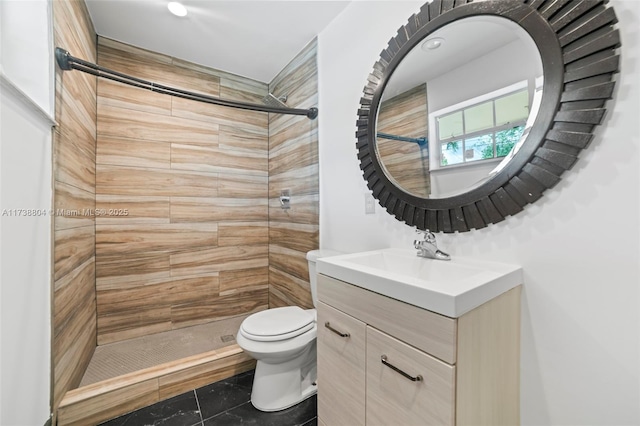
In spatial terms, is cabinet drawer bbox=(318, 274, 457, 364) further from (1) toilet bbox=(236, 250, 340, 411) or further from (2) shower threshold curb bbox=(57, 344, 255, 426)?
(2) shower threshold curb bbox=(57, 344, 255, 426)

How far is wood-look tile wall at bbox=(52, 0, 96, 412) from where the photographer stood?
4.32 ft

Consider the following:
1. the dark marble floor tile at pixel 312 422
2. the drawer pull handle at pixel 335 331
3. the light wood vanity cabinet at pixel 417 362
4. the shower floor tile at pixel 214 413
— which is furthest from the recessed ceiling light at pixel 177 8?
the dark marble floor tile at pixel 312 422

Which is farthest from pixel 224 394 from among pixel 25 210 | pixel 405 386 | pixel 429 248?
pixel 429 248

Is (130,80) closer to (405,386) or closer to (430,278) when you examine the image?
(430,278)

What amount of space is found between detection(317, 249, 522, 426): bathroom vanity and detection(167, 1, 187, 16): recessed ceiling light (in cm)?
196

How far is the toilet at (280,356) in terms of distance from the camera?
1444mm

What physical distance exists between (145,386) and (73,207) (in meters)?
1.14

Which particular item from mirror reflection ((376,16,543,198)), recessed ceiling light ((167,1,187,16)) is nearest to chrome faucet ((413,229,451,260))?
mirror reflection ((376,16,543,198))

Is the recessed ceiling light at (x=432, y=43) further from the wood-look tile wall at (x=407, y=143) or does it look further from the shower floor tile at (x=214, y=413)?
the shower floor tile at (x=214, y=413)

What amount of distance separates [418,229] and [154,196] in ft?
6.92

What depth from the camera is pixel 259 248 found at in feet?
8.77

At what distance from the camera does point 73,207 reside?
157 cm

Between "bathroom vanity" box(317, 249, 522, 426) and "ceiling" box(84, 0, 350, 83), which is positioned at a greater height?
"ceiling" box(84, 0, 350, 83)

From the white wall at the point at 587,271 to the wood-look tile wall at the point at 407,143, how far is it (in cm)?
34
